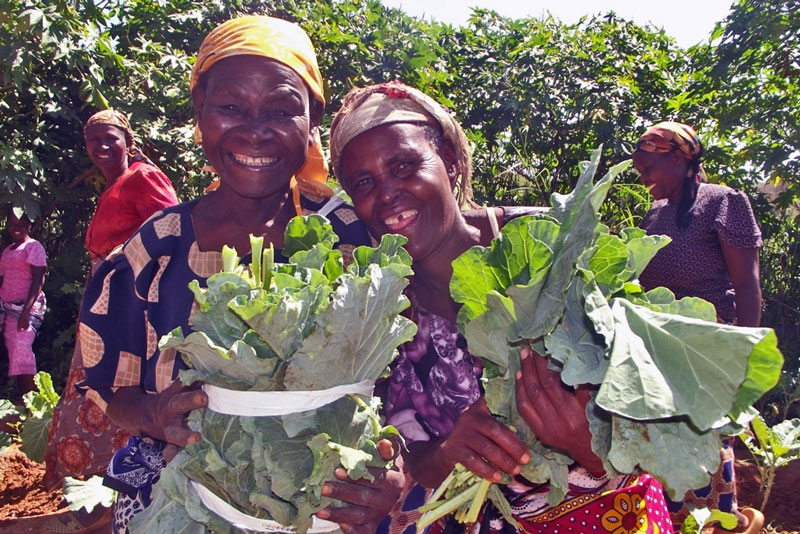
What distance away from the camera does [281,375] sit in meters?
1.36

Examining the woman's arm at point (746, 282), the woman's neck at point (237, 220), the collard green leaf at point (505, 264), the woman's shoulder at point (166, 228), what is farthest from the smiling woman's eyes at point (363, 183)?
A: the woman's arm at point (746, 282)

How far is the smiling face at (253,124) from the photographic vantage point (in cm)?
179

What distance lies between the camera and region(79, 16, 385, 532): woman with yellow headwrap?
1.79 meters

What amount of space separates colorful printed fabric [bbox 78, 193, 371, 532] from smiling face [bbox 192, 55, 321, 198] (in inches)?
8.4

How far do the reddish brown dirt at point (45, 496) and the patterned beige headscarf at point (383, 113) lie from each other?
12.8 feet

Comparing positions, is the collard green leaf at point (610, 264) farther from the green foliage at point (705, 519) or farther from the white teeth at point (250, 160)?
the green foliage at point (705, 519)

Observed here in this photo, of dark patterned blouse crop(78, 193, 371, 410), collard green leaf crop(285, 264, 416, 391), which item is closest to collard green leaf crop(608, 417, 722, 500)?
collard green leaf crop(285, 264, 416, 391)

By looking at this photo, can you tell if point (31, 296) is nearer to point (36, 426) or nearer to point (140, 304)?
point (36, 426)

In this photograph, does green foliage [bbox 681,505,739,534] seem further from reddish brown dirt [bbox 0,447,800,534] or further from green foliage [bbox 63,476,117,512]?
green foliage [bbox 63,476,117,512]

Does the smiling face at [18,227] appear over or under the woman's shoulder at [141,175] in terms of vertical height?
under

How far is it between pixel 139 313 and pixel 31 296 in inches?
223

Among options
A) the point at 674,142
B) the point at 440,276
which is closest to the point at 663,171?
the point at 674,142

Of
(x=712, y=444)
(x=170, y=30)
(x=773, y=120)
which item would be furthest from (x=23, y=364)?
(x=773, y=120)

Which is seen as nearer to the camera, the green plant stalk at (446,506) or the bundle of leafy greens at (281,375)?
the bundle of leafy greens at (281,375)
